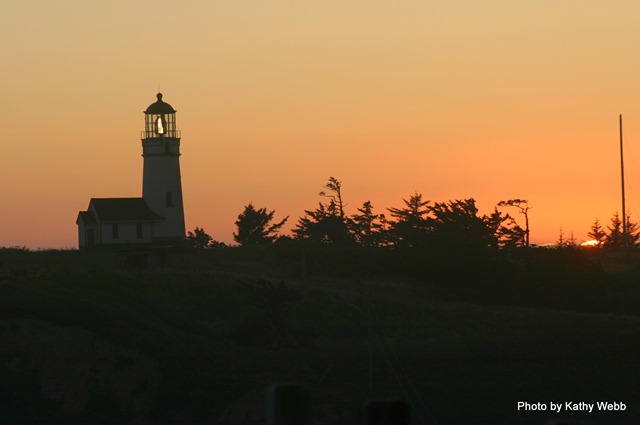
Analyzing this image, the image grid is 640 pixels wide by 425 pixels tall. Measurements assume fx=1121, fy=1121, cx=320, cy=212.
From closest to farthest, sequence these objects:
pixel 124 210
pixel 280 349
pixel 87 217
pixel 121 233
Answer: pixel 280 349
pixel 121 233
pixel 124 210
pixel 87 217

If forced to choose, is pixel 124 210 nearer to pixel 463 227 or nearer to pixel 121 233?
pixel 121 233

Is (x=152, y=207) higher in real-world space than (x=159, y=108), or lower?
lower

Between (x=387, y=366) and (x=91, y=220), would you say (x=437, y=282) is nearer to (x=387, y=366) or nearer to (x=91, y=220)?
(x=91, y=220)

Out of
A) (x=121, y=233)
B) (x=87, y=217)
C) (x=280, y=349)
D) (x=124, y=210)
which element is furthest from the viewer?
(x=87, y=217)

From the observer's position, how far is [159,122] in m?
85.2

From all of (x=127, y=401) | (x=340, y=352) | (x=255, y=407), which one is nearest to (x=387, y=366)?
(x=340, y=352)

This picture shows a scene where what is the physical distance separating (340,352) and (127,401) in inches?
497

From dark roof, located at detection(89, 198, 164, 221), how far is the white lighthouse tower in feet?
1.70

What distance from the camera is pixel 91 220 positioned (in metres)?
85.3

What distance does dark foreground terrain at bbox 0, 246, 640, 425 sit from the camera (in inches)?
1841

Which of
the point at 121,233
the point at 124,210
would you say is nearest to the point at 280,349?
the point at 121,233

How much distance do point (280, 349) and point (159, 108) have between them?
35083 millimetres

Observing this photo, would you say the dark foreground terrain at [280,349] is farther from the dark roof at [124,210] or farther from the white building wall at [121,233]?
the dark roof at [124,210]

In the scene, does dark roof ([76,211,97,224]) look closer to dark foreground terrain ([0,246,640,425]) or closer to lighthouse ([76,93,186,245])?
lighthouse ([76,93,186,245])
